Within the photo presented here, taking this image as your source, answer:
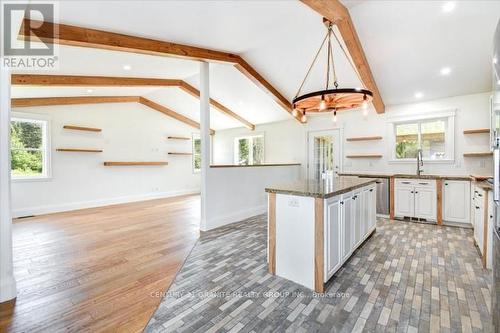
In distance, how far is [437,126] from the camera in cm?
498

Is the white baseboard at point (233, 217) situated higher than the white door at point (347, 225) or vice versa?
the white door at point (347, 225)

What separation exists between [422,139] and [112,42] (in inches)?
243

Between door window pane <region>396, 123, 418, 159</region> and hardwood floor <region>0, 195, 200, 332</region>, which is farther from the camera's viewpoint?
door window pane <region>396, 123, 418, 159</region>

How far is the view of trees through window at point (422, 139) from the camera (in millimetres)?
4941

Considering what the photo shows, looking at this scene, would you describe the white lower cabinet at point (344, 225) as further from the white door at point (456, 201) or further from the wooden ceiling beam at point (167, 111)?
the wooden ceiling beam at point (167, 111)

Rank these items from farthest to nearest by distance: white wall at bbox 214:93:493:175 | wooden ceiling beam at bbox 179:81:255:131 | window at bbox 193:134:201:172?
1. window at bbox 193:134:201:172
2. wooden ceiling beam at bbox 179:81:255:131
3. white wall at bbox 214:93:493:175

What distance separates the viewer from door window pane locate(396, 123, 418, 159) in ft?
17.1

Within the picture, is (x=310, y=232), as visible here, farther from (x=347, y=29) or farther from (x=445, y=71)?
(x=445, y=71)

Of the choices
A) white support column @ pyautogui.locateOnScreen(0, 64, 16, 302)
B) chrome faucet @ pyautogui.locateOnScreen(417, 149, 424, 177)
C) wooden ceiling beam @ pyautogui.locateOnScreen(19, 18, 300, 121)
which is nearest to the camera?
white support column @ pyautogui.locateOnScreen(0, 64, 16, 302)

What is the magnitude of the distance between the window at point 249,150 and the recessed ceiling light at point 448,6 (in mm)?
5600

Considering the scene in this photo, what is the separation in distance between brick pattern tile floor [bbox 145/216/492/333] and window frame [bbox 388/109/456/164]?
7.51 ft

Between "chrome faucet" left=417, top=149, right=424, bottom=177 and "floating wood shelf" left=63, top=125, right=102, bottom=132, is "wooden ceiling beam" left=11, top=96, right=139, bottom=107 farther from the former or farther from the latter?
"chrome faucet" left=417, top=149, right=424, bottom=177

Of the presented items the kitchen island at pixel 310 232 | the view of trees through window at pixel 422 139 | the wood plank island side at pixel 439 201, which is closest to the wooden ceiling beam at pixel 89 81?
the kitchen island at pixel 310 232

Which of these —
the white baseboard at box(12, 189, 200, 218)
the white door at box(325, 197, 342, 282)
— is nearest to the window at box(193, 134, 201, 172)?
the white baseboard at box(12, 189, 200, 218)
